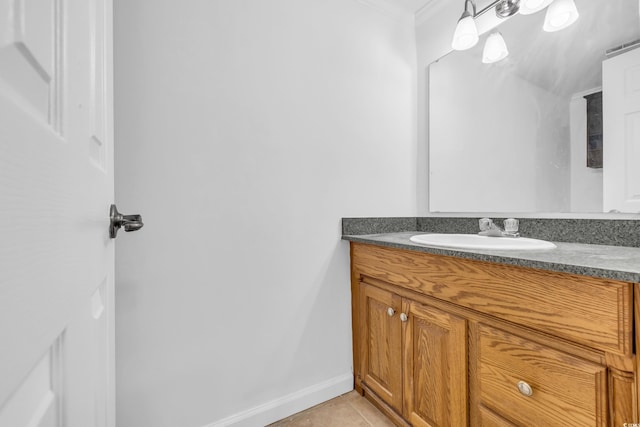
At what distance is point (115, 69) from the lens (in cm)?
102

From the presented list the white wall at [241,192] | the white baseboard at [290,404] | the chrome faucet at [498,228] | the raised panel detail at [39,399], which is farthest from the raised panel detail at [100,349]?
the chrome faucet at [498,228]

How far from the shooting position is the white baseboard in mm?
1236

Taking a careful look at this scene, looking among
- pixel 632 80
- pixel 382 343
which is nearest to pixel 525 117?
pixel 632 80

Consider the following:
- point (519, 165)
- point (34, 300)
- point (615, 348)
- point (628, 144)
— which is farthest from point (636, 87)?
point (34, 300)

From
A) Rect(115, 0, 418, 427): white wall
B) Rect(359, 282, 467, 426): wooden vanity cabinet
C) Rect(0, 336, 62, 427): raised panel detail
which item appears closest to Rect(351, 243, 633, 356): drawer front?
Rect(359, 282, 467, 426): wooden vanity cabinet

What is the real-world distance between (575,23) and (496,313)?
1237mm

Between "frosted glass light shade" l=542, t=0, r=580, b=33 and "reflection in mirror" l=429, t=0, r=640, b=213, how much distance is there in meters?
0.02

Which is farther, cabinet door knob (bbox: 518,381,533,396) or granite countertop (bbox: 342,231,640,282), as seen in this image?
cabinet door knob (bbox: 518,381,533,396)

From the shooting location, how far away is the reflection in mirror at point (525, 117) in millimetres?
1103

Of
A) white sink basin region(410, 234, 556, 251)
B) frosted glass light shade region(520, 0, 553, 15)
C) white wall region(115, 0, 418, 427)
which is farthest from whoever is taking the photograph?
frosted glass light shade region(520, 0, 553, 15)

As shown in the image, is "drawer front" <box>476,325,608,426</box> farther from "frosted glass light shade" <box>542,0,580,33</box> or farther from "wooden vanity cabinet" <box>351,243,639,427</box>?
"frosted glass light shade" <box>542,0,580,33</box>

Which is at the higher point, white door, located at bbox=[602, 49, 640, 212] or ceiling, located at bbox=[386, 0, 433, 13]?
ceiling, located at bbox=[386, 0, 433, 13]

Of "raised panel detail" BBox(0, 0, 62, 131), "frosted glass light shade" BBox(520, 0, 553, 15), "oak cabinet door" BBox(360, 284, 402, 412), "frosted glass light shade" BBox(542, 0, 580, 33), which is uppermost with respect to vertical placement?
"frosted glass light shade" BBox(520, 0, 553, 15)

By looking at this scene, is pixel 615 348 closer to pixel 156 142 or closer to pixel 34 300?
pixel 34 300
